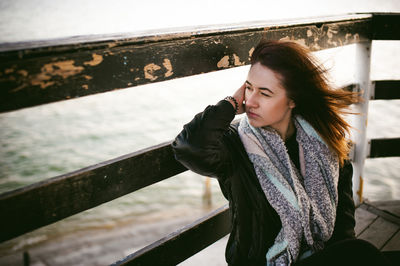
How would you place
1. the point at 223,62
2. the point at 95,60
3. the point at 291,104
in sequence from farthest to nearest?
the point at 291,104 → the point at 223,62 → the point at 95,60

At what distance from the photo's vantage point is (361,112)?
237 cm

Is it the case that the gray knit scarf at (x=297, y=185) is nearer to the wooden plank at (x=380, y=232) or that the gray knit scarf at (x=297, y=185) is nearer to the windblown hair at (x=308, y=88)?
the windblown hair at (x=308, y=88)

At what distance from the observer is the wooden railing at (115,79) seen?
89cm

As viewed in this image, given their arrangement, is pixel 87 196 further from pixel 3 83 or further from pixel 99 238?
pixel 99 238

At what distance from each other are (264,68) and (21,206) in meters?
1.06

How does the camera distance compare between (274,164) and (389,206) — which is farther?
(389,206)

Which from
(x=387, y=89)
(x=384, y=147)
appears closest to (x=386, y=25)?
(x=387, y=89)

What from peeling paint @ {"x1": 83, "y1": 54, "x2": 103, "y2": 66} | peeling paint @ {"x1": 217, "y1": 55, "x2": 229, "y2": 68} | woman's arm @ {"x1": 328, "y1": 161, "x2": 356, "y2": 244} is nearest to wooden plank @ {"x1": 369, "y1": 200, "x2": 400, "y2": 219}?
woman's arm @ {"x1": 328, "y1": 161, "x2": 356, "y2": 244}

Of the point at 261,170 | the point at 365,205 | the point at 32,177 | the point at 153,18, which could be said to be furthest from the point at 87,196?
the point at 153,18

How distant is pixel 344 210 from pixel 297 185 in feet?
1.28

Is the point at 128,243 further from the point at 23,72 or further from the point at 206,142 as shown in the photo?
the point at 23,72

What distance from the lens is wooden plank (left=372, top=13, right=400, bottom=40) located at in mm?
2115

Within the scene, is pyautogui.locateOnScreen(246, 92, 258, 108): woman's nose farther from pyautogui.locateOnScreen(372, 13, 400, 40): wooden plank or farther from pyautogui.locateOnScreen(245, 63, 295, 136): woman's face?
pyautogui.locateOnScreen(372, 13, 400, 40): wooden plank

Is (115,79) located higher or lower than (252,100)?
higher
